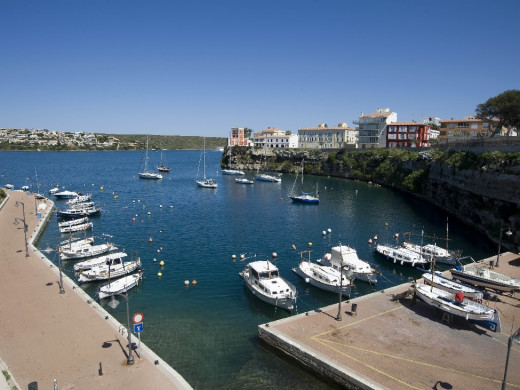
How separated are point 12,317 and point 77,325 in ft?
17.5

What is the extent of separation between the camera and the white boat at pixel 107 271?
39281mm

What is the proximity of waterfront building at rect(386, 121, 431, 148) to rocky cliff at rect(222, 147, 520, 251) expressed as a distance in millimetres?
16622

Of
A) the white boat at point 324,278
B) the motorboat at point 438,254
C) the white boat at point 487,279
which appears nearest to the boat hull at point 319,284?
the white boat at point 324,278

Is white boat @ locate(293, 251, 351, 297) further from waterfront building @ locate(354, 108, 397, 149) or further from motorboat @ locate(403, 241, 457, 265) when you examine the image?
waterfront building @ locate(354, 108, 397, 149)

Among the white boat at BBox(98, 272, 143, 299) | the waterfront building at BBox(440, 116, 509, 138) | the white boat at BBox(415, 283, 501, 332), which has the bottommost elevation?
the white boat at BBox(98, 272, 143, 299)

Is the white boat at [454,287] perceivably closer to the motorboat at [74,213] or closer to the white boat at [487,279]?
the white boat at [487,279]

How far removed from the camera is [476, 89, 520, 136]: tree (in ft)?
293

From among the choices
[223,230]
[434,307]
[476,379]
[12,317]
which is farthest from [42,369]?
[223,230]

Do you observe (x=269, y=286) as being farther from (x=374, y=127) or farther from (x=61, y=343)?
(x=374, y=127)

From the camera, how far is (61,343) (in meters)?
24.8

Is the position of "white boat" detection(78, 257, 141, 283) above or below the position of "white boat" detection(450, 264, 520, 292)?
below

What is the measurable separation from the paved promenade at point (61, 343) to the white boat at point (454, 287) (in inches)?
943

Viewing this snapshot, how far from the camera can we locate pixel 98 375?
2158cm

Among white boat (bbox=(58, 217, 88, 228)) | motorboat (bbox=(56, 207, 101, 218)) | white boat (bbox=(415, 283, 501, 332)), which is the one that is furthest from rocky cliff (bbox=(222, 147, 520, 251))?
motorboat (bbox=(56, 207, 101, 218))
